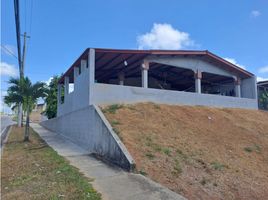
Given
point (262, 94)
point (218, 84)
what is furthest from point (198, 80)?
point (262, 94)

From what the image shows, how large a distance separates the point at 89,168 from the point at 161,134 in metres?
3.22

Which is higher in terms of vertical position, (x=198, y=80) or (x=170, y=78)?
(x=170, y=78)

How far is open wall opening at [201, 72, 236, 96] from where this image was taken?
20.6 m

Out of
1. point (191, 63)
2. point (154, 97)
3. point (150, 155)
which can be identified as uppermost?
point (191, 63)

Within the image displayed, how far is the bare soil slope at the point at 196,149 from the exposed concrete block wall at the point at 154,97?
77 centimetres

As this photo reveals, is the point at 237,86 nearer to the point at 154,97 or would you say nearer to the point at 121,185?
the point at 154,97

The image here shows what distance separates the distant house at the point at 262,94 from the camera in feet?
68.9

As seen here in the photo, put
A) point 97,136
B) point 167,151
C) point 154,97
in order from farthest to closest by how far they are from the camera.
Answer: point 154,97, point 97,136, point 167,151

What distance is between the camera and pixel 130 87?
12727 mm

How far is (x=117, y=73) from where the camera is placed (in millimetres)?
18359

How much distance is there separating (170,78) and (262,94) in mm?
8197

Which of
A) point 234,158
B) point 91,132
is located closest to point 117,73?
point 91,132

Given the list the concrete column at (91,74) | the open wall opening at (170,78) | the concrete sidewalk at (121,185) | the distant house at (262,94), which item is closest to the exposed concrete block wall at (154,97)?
the concrete column at (91,74)

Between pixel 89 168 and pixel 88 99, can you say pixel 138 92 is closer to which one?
pixel 88 99
